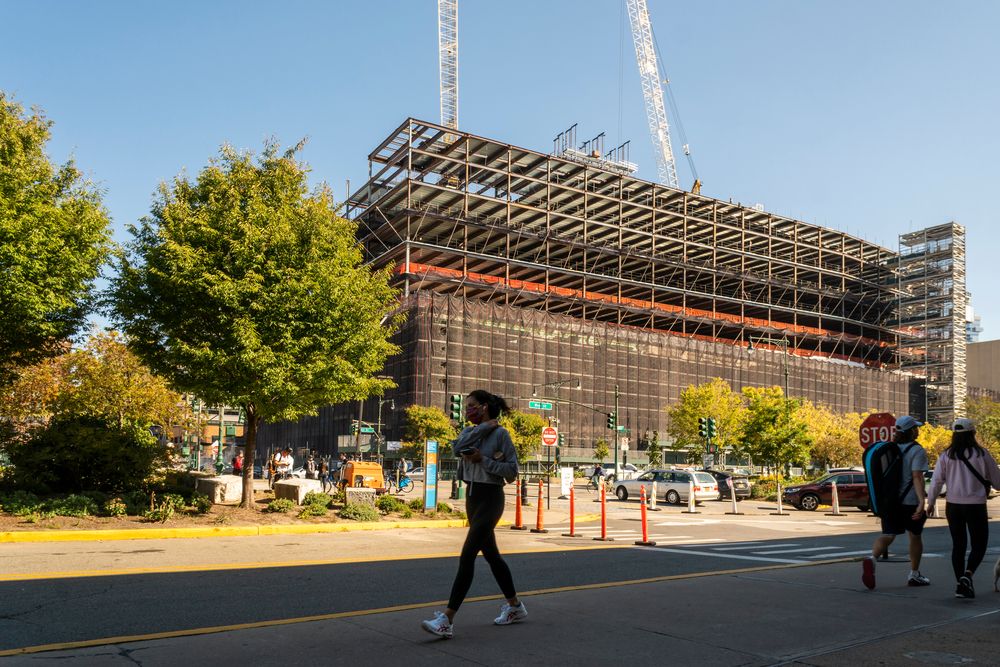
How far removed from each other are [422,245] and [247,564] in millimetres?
73786

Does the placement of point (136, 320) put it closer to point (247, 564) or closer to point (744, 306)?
point (247, 564)

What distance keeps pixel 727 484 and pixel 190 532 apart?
27351 mm

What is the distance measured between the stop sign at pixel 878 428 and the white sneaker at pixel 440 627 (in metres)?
15.4

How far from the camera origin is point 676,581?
9609mm

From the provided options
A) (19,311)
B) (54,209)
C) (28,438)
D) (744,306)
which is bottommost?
(28,438)

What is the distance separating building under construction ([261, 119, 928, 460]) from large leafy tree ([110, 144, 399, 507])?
5266cm

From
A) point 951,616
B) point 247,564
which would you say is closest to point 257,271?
point 247,564

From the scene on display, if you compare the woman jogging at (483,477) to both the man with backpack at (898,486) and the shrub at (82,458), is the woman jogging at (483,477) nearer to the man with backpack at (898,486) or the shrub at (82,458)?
the man with backpack at (898,486)

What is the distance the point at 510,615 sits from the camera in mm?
6738

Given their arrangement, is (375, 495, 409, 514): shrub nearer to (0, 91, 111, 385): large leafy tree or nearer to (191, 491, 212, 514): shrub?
(191, 491, 212, 514): shrub

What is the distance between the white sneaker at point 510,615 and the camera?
6.71m

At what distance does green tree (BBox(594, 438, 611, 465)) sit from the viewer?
263ft

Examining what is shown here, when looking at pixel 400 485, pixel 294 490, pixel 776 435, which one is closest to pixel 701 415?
pixel 776 435

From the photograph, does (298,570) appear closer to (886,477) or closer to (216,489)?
(886,477)
